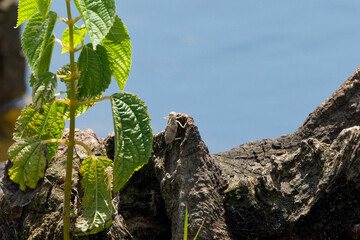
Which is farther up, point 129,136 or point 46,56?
point 46,56

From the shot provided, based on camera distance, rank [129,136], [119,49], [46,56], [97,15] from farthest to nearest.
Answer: [119,49] → [46,56] → [129,136] → [97,15]

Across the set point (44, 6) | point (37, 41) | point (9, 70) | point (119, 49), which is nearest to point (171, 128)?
point (119, 49)

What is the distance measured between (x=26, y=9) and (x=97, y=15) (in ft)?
2.00

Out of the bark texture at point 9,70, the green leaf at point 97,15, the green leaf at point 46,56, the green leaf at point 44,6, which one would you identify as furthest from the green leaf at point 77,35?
the bark texture at point 9,70

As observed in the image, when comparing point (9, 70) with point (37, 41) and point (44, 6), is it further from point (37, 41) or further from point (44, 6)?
point (37, 41)

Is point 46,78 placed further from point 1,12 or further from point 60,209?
point 1,12

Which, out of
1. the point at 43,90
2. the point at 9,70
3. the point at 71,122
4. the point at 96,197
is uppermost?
the point at 43,90

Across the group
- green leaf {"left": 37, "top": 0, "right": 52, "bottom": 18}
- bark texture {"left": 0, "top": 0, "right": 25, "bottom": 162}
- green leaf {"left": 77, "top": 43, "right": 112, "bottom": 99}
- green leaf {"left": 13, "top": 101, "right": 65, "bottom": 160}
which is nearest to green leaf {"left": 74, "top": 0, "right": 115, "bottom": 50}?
green leaf {"left": 37, "top": 0, "right": 52, "bottom": 18}

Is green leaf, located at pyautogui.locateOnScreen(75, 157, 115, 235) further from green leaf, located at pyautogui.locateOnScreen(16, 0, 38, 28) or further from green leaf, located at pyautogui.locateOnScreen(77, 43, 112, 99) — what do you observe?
green leaf, located at pyautogui.locateOnScreen(16, 0, 38, 28)

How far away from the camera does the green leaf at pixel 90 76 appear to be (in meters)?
2.21

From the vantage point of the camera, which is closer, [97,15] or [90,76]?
[97,15]

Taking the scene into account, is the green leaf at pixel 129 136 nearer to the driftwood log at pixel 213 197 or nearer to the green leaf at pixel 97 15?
the green leaf at pixel 97 15

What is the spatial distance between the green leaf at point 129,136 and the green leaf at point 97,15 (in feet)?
1.51

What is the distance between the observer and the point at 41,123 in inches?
99.6
